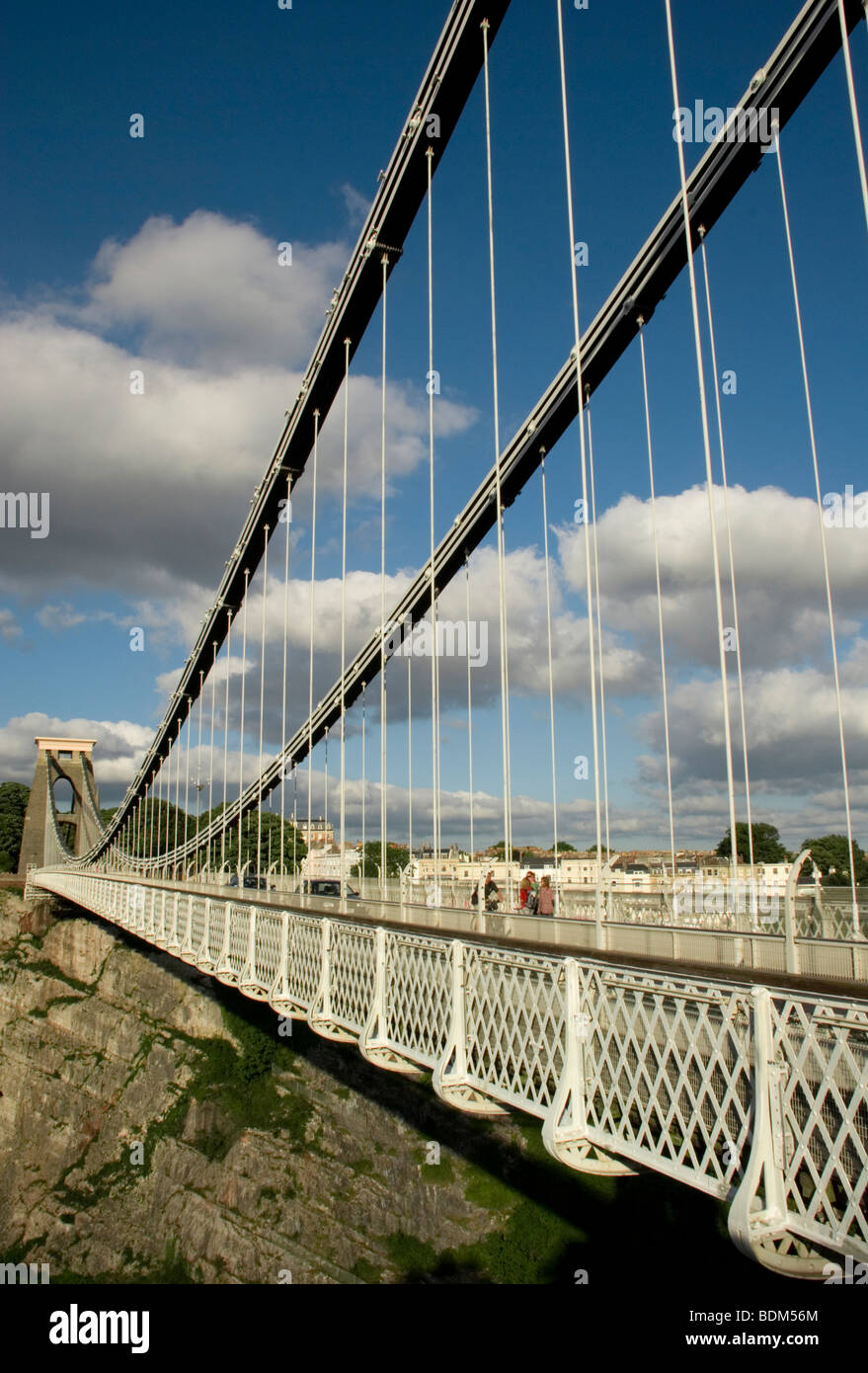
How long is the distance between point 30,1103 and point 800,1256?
31534mm

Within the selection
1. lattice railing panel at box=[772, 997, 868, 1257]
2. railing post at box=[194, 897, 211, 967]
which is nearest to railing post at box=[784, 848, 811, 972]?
lattice railing panel at box=[772, 997, 868, 1257]

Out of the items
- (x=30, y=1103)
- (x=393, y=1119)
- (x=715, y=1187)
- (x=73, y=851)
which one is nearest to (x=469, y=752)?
(x=393, y=1119)

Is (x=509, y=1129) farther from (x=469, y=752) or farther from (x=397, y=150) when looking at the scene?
(x=397, y=150)

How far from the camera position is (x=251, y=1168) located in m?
20.0

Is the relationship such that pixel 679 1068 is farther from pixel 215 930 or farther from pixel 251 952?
pixel 215 930

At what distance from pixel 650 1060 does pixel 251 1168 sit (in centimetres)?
1718

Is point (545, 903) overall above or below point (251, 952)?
above

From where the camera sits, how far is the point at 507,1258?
15125 millimetres

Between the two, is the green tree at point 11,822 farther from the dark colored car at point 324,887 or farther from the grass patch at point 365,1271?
the grass patch at point 365,1271

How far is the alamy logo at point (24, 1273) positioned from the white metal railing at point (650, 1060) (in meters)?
18.3
